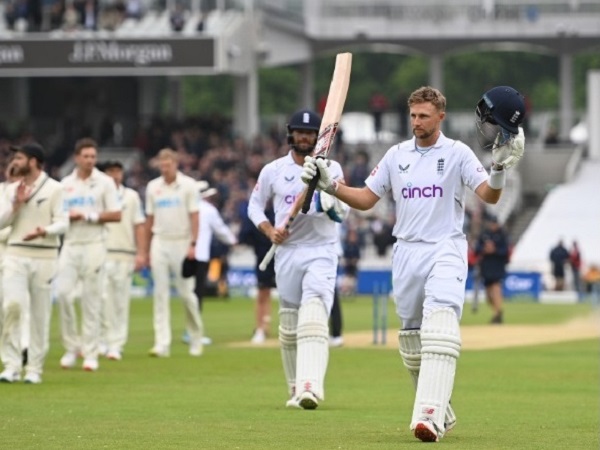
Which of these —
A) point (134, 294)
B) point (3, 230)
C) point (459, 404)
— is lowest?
point (134, 294)

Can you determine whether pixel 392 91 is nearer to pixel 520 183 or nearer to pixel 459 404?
pixel 520 183

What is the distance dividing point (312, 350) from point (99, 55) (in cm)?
3896

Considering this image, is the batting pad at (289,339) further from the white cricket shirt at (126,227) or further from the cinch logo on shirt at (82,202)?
the white cricket shirt at (126,227)

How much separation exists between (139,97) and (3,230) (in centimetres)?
4357

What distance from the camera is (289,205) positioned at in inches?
576

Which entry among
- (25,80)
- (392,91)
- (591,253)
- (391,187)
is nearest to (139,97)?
(25,80)

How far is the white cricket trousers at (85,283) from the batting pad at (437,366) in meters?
7.94

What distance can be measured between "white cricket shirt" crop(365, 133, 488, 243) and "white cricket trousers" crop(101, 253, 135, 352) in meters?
9.60

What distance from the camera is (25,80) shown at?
60.1m

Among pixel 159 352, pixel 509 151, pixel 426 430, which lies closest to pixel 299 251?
pixel 426 430

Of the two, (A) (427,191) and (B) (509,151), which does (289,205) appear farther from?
(B) (509,151)

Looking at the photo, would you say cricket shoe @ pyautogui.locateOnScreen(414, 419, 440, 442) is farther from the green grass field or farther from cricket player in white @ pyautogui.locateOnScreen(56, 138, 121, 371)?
cricket player in white @ pyautogui.locateOnScreen(56, 138, 121, 371)

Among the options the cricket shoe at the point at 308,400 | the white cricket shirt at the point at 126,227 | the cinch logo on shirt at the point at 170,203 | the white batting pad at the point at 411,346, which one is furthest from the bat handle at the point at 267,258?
the white cricket shirt at the point at 126,227

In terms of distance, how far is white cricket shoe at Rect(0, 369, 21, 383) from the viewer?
55.1 feet
